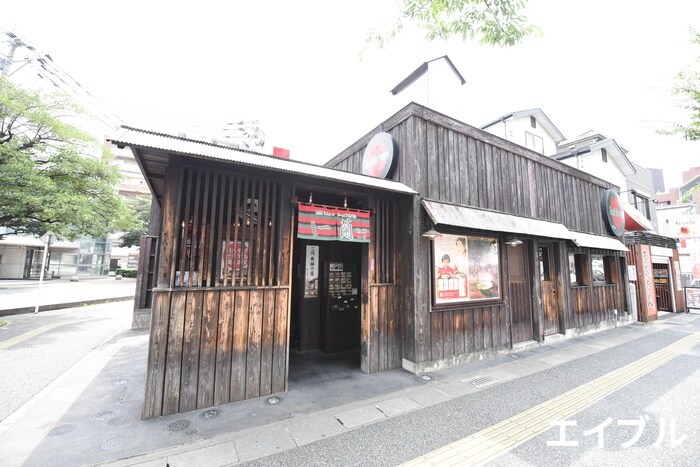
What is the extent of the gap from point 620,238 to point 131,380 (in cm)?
1573

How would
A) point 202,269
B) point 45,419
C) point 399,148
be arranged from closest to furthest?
1. point 45,419
2. point 202,269
3. point 399,148

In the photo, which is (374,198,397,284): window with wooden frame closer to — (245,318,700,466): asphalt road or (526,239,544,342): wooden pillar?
(245,318,700,466): asphalt road

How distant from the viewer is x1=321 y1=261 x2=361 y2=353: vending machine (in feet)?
21.6

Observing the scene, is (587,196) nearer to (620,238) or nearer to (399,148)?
(620,238)

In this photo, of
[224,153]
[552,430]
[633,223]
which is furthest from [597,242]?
[224,153]

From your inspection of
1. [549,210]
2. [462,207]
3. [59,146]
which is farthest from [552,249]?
[59,146]

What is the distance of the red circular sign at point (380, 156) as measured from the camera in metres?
6.04

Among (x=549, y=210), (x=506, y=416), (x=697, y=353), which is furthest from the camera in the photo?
(x=549, y=210)

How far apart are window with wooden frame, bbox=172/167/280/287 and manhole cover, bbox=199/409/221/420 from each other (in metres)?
1.70

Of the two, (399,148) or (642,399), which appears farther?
(399,148)

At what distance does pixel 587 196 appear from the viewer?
9.77m

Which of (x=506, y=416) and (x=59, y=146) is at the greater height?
(x=59, y=146)

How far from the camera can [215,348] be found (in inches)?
157

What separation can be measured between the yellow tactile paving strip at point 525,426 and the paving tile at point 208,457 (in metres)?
1.83
